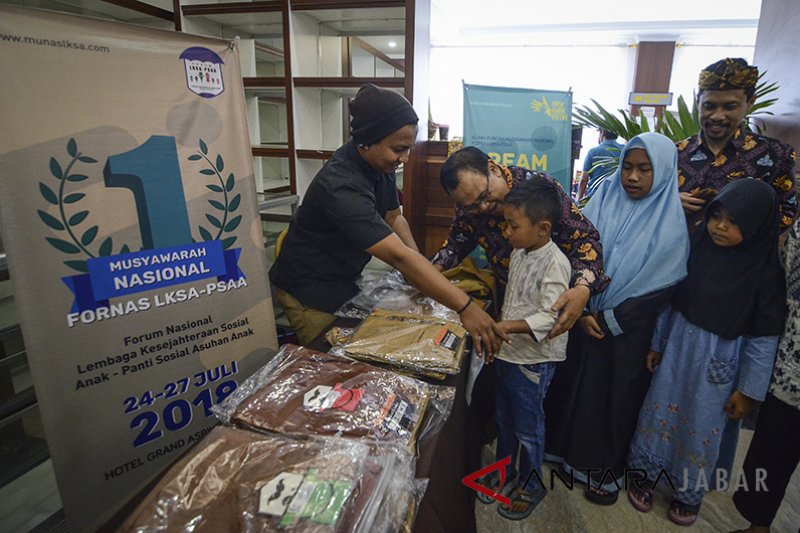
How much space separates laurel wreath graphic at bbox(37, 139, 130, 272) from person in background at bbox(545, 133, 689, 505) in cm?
155

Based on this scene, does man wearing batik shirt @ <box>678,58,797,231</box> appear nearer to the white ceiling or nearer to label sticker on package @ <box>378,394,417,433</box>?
label sticker on package @ <box>378,394,417,433</box>

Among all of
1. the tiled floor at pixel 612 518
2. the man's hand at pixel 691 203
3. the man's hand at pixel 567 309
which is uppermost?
the man's hand at pixel 691 203

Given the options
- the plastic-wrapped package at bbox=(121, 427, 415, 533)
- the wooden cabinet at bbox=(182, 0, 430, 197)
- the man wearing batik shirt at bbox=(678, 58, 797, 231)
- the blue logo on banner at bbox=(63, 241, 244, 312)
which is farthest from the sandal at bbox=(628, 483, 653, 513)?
the wooden cabinet at bbox=(182, 0, 430, 197)

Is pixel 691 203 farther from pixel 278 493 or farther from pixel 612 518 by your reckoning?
pixel 278 493

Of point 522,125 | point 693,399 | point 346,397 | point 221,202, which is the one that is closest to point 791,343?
point 693,399

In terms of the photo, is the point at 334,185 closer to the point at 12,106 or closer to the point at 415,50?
the point at 12,106

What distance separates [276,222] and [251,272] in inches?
59.1

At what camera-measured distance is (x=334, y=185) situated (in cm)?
127

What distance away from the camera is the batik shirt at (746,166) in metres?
1.59

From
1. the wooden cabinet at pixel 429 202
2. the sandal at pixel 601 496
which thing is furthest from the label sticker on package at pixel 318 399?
the wooden cabinet at pixel 429 202

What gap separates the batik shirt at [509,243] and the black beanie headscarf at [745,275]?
31 cm

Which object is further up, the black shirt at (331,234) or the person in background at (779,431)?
the black shirt at (331,234)

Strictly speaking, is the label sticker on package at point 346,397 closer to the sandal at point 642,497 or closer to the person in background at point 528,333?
the person in background at point 528,333

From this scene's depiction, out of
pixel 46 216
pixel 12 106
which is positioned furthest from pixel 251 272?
pixel 12 106
